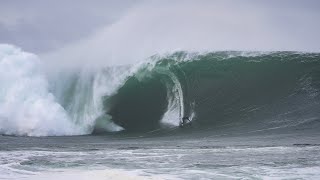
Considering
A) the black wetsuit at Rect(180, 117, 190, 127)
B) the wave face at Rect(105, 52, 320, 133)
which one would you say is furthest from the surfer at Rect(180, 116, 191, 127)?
the wave face at Rect(105, 52, 320, 133)

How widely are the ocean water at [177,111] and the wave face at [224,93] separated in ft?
0.14

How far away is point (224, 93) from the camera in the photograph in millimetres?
21484

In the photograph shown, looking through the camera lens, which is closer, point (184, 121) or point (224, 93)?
point (184, 121)

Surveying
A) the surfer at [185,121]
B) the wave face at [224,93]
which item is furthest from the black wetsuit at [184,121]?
the wave face at [224,93]

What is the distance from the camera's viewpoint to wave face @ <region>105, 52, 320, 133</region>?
19.2m

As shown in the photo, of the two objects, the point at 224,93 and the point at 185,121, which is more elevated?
the point at 224,93

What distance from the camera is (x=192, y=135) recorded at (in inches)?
699

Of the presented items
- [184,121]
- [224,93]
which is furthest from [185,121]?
[224,93]

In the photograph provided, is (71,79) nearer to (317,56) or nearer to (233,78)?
(233,78)

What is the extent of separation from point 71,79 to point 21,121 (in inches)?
189

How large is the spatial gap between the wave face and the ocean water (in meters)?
0.04

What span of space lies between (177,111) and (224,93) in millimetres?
2355

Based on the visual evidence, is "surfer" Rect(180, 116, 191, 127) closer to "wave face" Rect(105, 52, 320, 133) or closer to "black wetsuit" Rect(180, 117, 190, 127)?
"black wetsuit" Rect(180, 117, 190, 127)

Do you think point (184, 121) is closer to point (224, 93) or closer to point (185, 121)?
point (185, 121)
